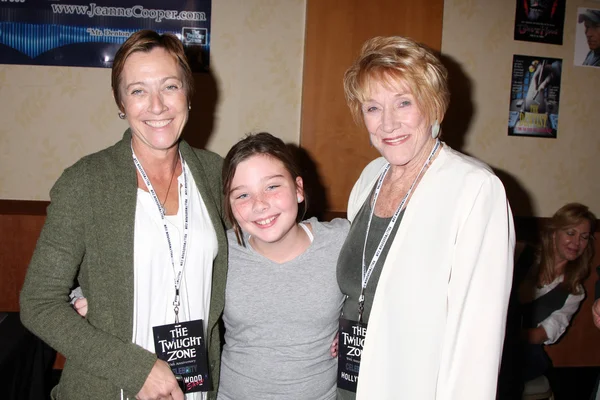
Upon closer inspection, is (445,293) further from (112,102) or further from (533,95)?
(533,95)

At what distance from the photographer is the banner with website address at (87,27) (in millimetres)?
3549

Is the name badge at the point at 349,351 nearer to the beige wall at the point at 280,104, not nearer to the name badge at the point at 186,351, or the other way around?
the name badge at the point at 186,351

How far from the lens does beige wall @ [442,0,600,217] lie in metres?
4.07

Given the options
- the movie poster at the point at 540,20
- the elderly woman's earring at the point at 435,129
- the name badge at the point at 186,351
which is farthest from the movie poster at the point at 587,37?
the name badge at the point at 186,351

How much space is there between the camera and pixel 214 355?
1.77 meters

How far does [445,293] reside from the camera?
147 centimetres

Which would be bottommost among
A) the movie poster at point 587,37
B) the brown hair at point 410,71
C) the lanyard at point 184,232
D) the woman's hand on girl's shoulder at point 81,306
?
the woman's hand on girl's shoulder at point 81,306

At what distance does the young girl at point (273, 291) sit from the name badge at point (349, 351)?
5cm

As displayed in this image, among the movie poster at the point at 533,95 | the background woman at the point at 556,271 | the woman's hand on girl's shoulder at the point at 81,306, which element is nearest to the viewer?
the woman's hand on girl's shoulder at the point at 81,306

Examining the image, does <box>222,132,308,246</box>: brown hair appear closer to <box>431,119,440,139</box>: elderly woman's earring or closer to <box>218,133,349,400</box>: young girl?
<box>218,133,349,400</box>: young girl

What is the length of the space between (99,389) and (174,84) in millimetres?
1005

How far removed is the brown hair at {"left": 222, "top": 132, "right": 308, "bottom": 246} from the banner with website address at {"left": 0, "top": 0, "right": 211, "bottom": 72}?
218 centimetres

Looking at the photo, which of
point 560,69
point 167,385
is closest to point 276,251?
point 167,385

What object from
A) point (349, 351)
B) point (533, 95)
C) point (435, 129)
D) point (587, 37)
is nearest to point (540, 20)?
point (587, 37)
